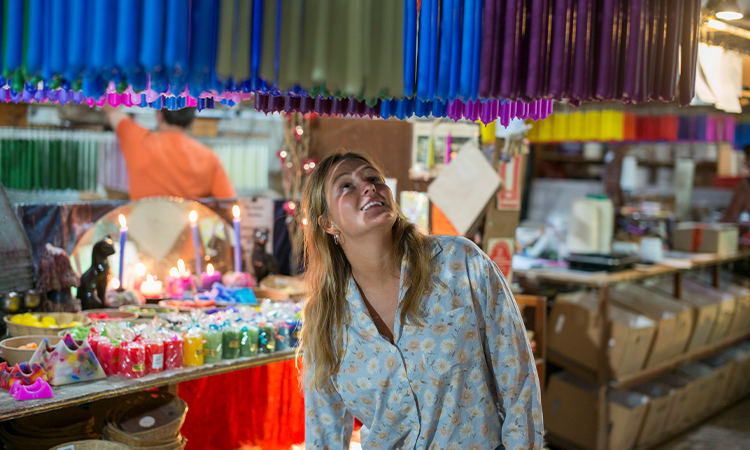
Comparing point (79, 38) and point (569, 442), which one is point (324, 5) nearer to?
point (79, 38)

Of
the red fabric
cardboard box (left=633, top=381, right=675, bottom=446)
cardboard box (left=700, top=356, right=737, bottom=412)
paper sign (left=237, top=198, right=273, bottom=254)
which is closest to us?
the red fabric

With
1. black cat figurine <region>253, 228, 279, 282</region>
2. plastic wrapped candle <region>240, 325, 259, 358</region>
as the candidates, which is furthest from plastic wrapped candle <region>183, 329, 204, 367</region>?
black cat figurine <region>253, 228, 279, 282</region>

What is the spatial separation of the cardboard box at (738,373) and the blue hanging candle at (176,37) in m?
5.28

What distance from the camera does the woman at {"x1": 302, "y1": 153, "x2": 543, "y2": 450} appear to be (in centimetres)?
160

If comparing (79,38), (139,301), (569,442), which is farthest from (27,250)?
(569,442)

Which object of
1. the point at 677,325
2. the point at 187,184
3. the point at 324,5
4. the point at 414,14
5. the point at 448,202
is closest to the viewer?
the point at 324,5

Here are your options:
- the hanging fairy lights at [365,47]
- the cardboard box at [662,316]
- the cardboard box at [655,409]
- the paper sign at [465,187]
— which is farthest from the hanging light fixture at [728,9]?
the cardboard box at [655,409]

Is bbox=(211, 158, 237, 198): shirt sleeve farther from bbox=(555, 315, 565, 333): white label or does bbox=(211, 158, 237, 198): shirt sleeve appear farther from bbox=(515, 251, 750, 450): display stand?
bbox=(555, 315, 565, 333): white label

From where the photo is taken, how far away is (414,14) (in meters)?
1.12

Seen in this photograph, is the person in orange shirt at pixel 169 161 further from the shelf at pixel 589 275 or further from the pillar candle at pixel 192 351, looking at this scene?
the shelf at pixel 589 275

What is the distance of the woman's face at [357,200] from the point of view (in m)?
1.66

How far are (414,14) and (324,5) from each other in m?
0.19

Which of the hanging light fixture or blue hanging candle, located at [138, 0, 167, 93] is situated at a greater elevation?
the hanging light fixture

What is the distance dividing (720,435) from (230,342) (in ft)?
12.9
